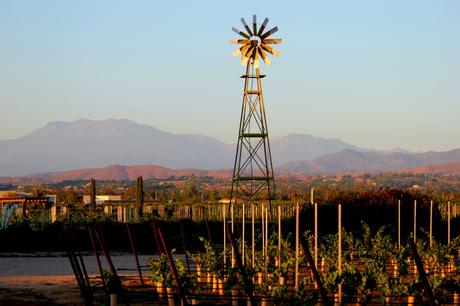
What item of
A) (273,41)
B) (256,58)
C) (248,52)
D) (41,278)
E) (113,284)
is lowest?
(41,278)

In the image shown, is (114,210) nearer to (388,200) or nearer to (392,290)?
(388,200)

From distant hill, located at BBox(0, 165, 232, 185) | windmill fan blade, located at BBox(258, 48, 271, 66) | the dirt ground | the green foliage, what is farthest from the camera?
distant hill, located at BBox(0, 165, 232, 185)

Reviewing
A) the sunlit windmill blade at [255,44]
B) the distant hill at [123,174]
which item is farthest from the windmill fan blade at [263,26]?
the distant hill at [123,174]

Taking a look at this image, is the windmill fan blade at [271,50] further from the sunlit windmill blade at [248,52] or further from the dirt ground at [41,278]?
the dirt ground at [41,278]

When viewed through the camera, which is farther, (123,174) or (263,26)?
(123,174)

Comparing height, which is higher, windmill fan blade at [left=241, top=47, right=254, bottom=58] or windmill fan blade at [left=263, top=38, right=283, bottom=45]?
windmill fan blade at [left=263, top=38, right=283, bottom=45]

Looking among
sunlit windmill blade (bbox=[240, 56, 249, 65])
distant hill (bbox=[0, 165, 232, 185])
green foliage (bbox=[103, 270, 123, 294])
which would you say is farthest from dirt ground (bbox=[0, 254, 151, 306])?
distant hill (bbox=[0, 165, 232, 185])

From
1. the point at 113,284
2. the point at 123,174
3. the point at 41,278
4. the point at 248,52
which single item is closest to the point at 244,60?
the point at 248,52

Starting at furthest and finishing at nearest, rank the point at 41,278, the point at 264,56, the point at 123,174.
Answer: the point at 123,174 → the point at 264,56 → the point at 41,278

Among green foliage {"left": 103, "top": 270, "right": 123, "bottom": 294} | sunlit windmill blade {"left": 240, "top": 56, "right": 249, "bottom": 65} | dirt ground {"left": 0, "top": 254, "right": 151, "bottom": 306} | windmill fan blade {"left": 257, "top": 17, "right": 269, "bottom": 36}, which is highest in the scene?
windmill fan blade {"left": 257, "top": 17, "right": 269, "bottom": 36}

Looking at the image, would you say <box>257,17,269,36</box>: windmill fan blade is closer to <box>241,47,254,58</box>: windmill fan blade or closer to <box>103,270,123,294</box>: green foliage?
<box>241,47,254,58</box>: windmill fan blade

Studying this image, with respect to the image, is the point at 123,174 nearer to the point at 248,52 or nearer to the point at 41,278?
the point at 248,52

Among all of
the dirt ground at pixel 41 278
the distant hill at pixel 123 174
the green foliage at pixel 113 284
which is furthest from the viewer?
the distant hill at pixel 123 174

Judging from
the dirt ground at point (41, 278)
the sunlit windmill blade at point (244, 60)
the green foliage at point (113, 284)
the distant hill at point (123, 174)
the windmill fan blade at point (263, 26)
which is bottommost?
the dirt ground at point (41, 278)
